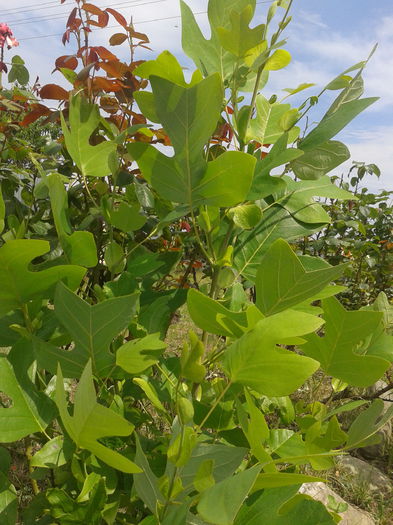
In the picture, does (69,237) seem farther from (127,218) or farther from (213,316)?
(213,316)

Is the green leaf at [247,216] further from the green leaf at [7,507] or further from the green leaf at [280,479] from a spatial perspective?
the green leaf at [7,507]

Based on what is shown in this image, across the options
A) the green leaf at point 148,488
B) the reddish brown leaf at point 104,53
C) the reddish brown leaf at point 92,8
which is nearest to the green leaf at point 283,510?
the green leaf at point 148,488

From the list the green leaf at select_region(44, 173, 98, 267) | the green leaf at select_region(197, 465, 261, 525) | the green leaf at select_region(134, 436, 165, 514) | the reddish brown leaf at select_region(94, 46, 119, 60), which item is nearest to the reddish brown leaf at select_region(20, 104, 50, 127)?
the reddish brown leaf at select_region(94, 46, 119, 60)

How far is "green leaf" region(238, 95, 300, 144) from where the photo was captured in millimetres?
833

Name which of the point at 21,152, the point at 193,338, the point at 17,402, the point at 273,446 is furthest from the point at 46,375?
the point at 21,152

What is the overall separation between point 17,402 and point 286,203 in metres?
0.56

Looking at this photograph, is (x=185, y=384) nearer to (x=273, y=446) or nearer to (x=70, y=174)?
(x=273, y=446)

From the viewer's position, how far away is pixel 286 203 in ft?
2.93

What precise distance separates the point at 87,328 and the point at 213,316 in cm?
17

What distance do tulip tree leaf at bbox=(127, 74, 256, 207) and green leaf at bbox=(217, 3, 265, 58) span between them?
4.8 inches

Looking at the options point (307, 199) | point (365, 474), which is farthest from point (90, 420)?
point (365, 474)

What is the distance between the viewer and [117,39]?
153 cm

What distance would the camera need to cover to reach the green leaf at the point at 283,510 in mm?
642

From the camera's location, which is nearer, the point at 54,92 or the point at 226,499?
the point at 226,499
